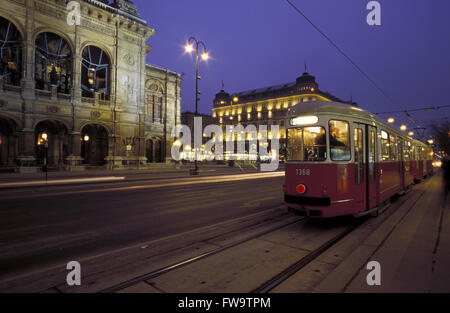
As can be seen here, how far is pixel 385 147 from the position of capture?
884 cm

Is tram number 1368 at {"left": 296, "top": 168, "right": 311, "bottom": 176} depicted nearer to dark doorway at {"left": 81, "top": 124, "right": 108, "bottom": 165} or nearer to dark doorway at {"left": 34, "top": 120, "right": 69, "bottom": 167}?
dark doorway at {"left": 34, "top": 120, "right": 69, "bottom": 167}

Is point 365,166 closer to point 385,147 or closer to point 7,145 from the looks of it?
point 385,147

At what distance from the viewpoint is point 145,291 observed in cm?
342

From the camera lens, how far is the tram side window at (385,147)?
28.0ft

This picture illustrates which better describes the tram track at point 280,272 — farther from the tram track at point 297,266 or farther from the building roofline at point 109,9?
the building roofline at point 109,9

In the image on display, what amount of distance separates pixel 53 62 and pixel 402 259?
33638 mm

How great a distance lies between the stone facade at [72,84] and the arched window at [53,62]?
9cm

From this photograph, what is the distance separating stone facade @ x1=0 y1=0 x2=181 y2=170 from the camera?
935 inches

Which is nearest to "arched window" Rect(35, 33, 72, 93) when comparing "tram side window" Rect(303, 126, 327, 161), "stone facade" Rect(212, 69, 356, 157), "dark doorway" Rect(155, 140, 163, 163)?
"dark doorway" Rect(155, 140, 163, 163)

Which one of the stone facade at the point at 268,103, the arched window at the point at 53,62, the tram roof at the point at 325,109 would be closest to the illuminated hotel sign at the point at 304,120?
the tram roof at the point at 325,109

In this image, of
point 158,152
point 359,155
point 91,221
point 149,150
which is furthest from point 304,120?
point 158,152

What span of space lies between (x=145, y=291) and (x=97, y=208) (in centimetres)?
662

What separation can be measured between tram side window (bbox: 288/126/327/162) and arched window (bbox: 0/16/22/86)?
2821 centimetres

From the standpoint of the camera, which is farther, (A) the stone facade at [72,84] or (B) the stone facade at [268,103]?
(B) the stone facade at [268,103]
